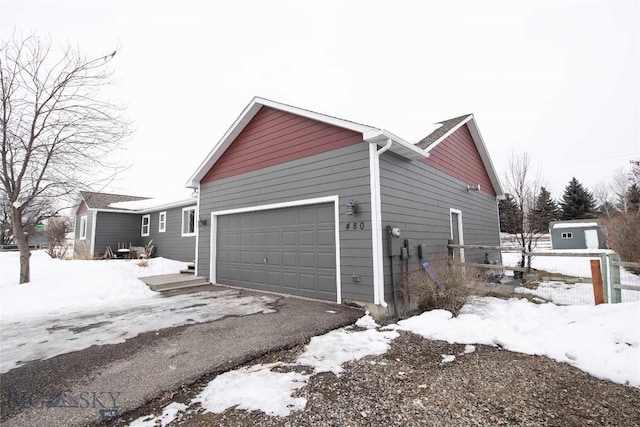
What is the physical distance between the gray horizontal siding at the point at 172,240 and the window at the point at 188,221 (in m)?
0.28

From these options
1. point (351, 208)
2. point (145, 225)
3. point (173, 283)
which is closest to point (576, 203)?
point (351, 208)

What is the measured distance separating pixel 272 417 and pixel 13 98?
1023 cm

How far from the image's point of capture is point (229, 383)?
2916mm

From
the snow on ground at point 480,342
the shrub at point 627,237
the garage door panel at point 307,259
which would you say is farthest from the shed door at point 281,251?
the shrub at point 627,237

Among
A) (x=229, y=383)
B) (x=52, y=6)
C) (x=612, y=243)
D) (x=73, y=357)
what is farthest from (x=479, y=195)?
(x=52, y=6)

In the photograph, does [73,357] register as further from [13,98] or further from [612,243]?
[612,243]

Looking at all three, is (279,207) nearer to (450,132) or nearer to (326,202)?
(326,202)

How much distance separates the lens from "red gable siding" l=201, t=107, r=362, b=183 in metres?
6.39

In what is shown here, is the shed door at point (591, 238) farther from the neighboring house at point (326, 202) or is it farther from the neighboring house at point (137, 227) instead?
the neighboring house at point (137, 227)

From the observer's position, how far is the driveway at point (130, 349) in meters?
2.62

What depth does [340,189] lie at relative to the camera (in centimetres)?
611

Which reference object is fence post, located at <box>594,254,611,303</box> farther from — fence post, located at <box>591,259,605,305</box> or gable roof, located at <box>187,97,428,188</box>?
gable roof, located at <box>187,97,428,188</box>

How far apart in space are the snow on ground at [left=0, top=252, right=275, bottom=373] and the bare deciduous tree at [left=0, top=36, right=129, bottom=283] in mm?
1661

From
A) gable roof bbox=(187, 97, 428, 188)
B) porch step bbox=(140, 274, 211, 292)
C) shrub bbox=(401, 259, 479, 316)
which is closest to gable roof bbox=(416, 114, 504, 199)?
gable roof bbox=(187, 97, 428, 188)
